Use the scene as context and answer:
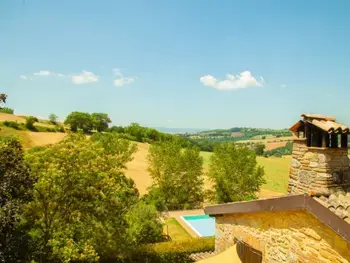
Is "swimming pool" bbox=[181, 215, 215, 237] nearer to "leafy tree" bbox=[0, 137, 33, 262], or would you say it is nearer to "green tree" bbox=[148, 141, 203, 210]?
"green tree" bbox=[148, 141, 203, 210]

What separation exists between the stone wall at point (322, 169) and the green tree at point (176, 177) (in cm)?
2823

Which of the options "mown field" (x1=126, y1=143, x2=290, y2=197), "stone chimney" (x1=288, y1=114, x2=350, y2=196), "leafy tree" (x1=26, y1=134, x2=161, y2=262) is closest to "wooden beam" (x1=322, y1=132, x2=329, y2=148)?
"stone chimney" (x1=288, y1=114, x2=350, y2=196)

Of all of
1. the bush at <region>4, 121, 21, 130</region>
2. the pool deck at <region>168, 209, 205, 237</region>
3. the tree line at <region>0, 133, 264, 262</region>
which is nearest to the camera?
the tree line at <region>0, 133, 264, 262</region>

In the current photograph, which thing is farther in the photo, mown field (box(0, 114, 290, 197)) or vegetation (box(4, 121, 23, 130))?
vegetation (box(4, 121, 23, 130))

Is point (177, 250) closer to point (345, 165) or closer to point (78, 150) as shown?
point (78, 150)

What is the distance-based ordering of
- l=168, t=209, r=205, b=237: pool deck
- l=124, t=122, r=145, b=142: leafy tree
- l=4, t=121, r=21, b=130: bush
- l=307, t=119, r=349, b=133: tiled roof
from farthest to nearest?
1. l=124, t=122, r=145, b=142: leafy tree
2. l=4, t=121, r=21, b=130: bush
3. l=168, t=209, r=205, b=237: pool deck
4. l=307, t=119, r=349, b=133: tiled roof

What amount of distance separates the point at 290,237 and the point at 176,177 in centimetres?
3213

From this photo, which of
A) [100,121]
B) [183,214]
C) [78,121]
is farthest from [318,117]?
[100,121]

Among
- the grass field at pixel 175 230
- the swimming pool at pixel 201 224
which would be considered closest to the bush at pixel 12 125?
the grass field at pixel 175 230

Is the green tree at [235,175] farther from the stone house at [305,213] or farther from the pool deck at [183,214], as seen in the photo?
the stone house at [305,213]

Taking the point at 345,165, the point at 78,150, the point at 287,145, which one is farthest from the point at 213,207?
the point at 287,145

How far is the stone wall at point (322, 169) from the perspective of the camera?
813 cm

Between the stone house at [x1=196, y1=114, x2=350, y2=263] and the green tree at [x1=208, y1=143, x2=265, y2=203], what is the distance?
2607cm

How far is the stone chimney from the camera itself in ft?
26.8
